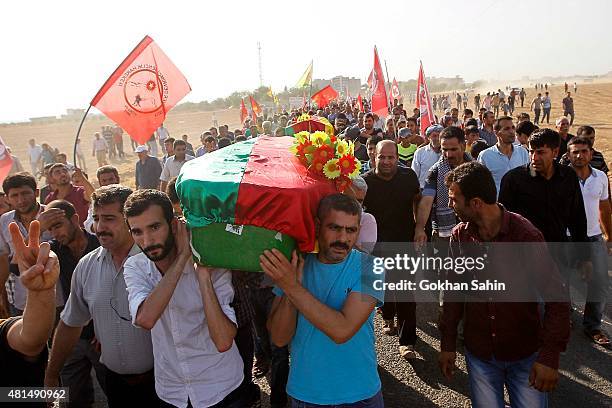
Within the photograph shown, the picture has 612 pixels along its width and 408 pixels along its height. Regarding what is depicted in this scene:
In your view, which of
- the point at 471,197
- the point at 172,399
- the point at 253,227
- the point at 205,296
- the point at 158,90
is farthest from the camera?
the point at 158,90

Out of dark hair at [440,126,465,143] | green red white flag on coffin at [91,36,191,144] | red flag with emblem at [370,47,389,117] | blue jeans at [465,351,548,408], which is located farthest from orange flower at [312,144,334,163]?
red flag with emblem at [370,47,389,117]

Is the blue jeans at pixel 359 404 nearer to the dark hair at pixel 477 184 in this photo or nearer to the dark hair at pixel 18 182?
the dark hair at pixel 477 184

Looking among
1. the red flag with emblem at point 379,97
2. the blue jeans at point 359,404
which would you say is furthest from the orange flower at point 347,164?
the red flag with emblem at point 379,97

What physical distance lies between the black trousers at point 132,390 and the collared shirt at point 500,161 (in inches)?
168

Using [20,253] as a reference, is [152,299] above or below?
below

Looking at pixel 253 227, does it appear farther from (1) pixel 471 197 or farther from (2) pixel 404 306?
(2) pixel 404 306

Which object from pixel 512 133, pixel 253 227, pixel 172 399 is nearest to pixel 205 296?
pixel 253 227

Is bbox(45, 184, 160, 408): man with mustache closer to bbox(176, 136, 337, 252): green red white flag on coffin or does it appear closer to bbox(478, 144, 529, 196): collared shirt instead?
bbox(176, 136, 337, 252): green red white flag on coffin

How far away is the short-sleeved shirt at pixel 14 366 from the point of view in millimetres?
1977

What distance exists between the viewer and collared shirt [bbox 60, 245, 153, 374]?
2.61 metres

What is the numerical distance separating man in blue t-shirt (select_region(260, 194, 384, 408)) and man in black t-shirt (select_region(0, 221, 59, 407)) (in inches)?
38.9

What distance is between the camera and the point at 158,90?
625 centimetres

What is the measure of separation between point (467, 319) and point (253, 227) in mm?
1480

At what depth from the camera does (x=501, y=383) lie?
2.60 metres
